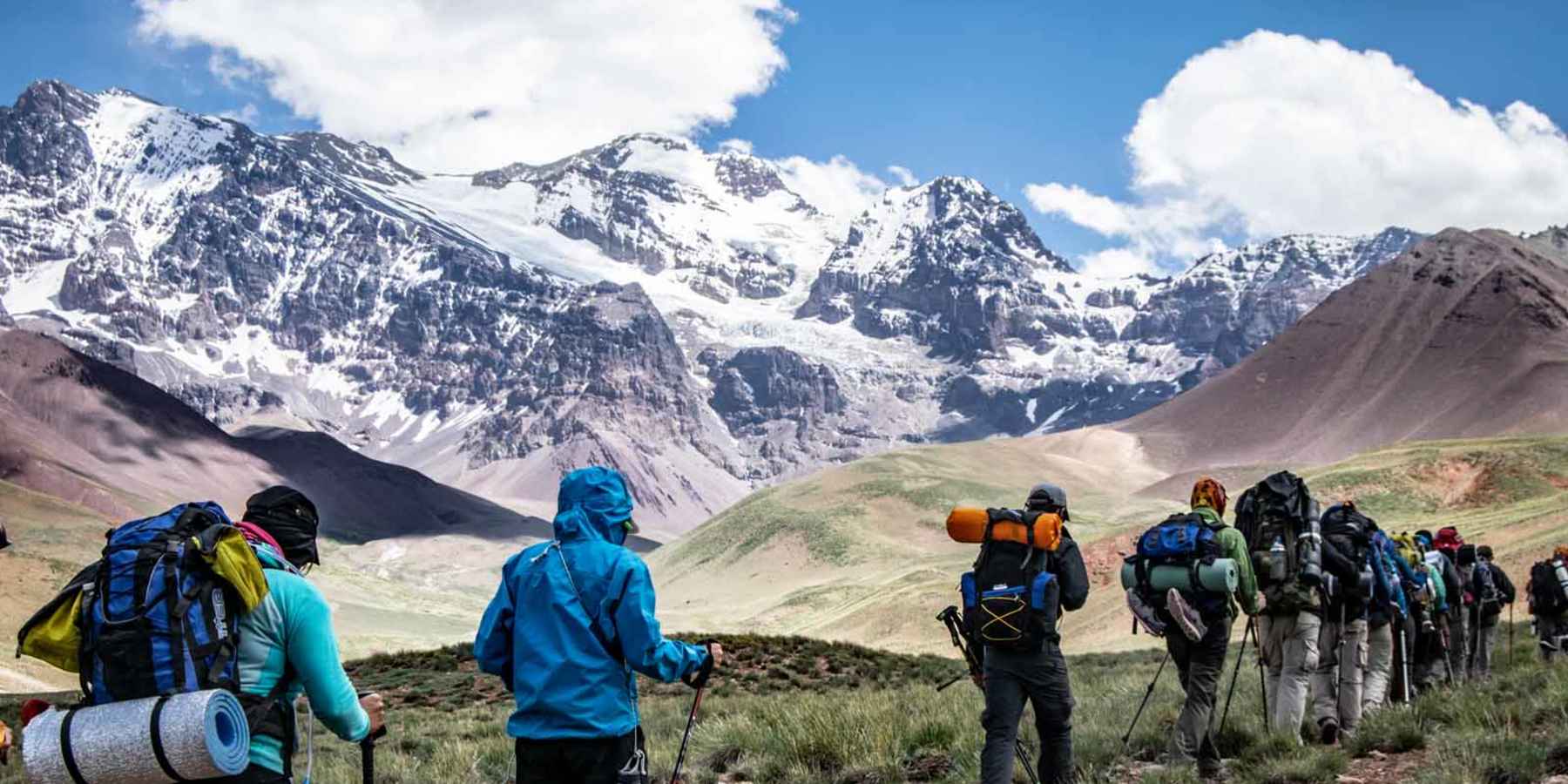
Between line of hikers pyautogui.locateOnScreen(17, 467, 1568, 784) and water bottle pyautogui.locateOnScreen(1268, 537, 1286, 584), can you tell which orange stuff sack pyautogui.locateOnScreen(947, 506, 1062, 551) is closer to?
line of hikers pyautogui.locateOnScreen(17, 467, 1568, 784)

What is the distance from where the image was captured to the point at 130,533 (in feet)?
18.2

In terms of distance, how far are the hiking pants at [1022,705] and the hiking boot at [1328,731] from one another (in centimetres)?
371

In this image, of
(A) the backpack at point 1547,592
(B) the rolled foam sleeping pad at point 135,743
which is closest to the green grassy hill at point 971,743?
(A) the backpack at point 1547,592

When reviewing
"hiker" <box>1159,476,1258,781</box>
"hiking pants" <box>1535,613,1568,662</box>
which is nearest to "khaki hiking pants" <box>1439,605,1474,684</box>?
"hiking pants" <box>1535,613,1568,662</box>

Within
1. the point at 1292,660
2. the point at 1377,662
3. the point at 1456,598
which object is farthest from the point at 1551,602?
the point at 1292,660

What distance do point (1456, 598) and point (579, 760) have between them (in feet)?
46.7

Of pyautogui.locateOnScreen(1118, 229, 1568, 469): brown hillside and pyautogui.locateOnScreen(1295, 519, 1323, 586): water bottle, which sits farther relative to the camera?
pyautogui.locateOnScreen(1118, 229, 1568, 469): brown hillside

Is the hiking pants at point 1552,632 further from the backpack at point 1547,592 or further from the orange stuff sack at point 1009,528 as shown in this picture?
the orange stuff sack at point 1009,528

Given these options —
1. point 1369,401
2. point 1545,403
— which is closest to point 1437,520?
point 1545,403

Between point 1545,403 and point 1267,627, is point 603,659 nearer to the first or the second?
point 1267,627

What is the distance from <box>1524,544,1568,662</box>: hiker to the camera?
20.8 m

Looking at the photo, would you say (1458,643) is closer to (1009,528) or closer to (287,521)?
(1009,528)

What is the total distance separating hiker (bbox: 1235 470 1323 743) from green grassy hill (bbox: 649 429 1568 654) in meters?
23.7

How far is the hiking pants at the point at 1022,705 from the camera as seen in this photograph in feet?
29.8
